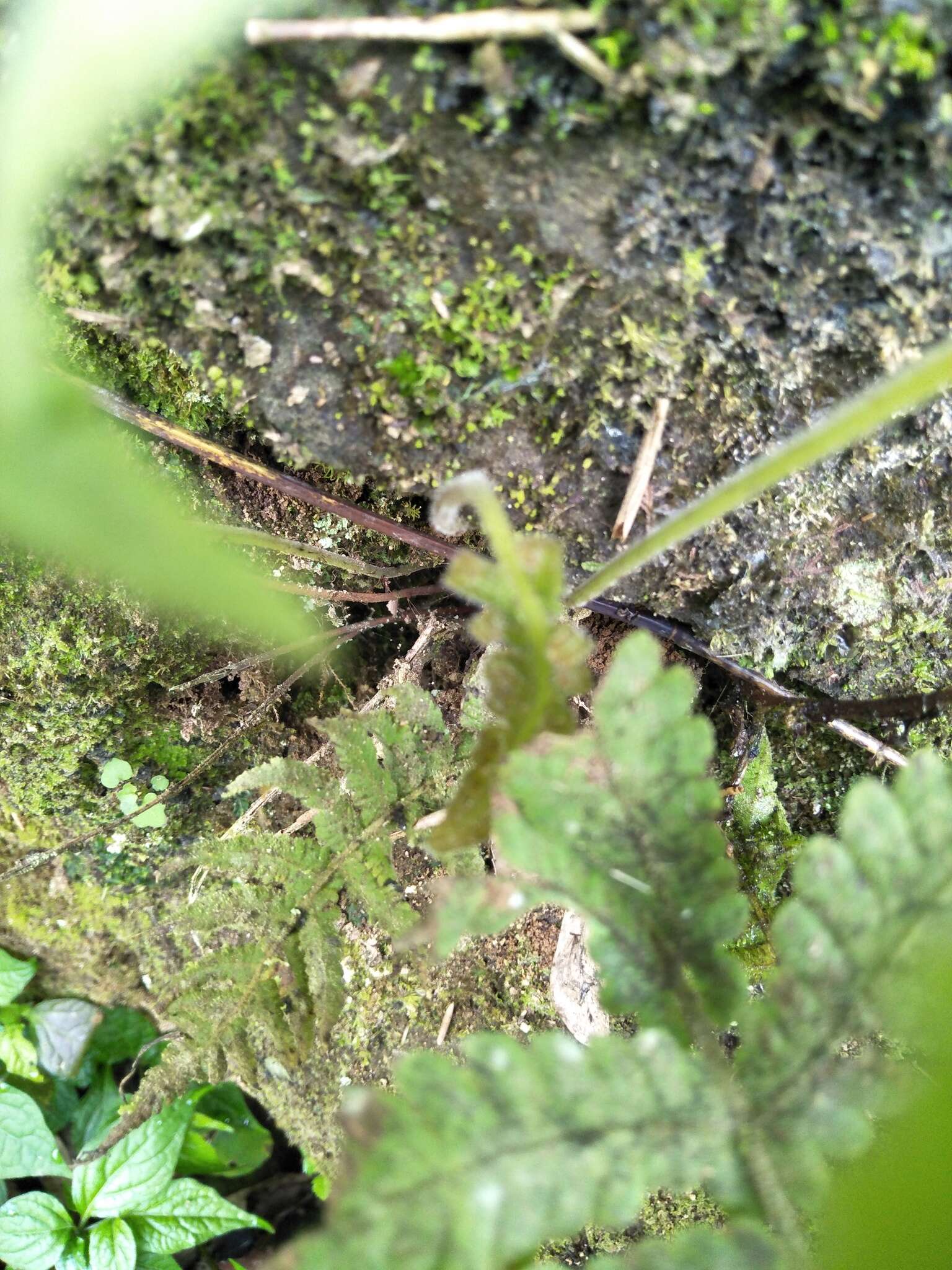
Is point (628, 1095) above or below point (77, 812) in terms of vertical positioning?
above

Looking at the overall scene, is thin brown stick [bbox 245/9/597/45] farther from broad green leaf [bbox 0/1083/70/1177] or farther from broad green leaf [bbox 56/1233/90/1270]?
broad green leaf [bbox 56/1233/90/1270]

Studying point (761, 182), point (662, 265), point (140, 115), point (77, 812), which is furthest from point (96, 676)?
point (761, 182)

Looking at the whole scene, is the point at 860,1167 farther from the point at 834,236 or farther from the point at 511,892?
the point at 834,236

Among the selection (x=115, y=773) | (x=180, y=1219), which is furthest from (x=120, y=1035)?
(x=115, y=773)

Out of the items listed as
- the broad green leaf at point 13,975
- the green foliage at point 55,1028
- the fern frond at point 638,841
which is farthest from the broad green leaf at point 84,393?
the green foliage at point 55,1028

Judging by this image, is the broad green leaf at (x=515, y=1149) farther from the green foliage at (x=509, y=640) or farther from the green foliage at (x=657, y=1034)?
the green foliage at (x=509, y=640)

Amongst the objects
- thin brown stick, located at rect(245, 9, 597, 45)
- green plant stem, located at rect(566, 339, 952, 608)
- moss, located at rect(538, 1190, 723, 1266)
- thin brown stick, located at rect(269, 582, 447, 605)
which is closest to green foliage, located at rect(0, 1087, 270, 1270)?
moss, located at rect(538, 1190, 723, 1266)
